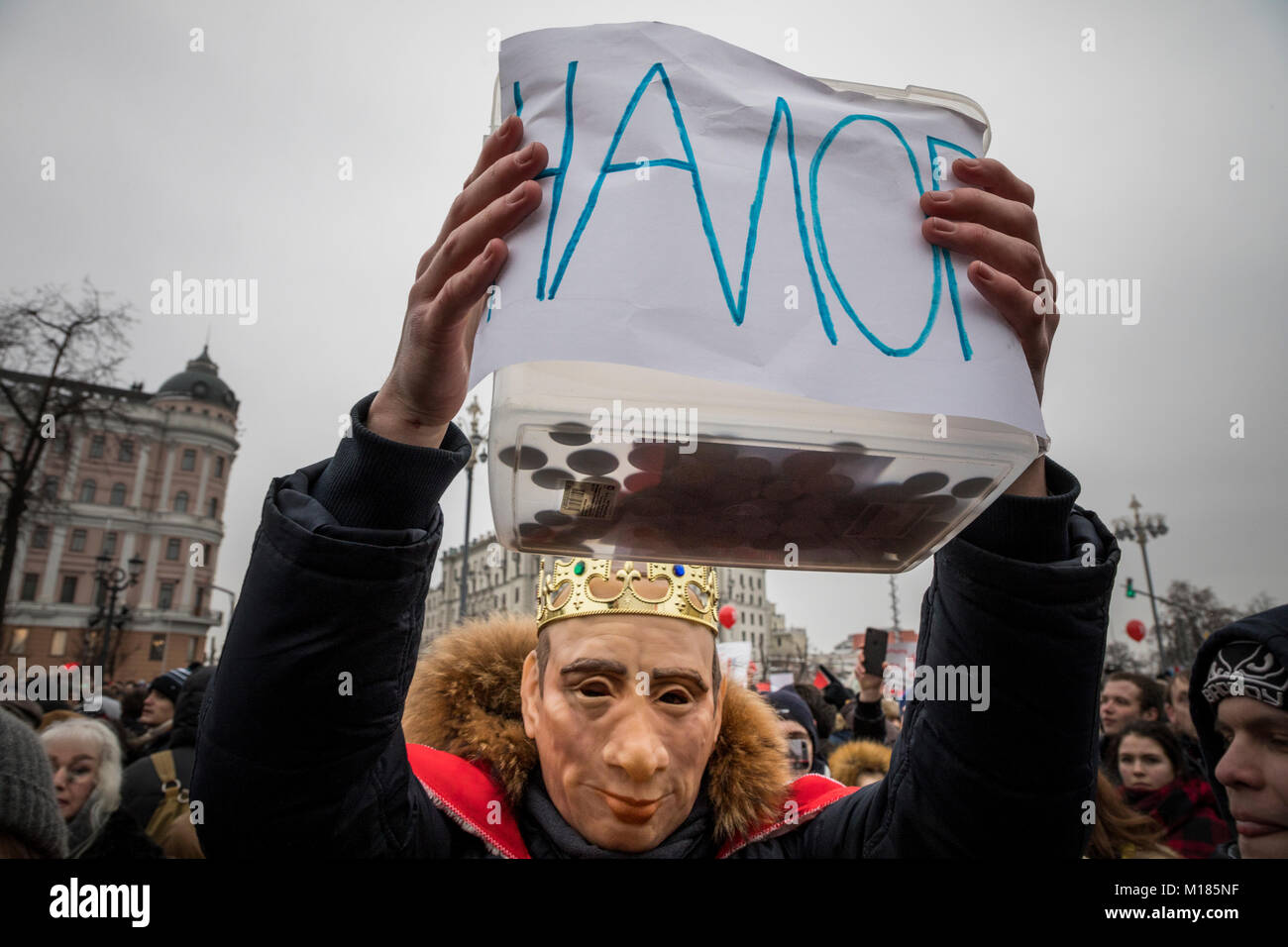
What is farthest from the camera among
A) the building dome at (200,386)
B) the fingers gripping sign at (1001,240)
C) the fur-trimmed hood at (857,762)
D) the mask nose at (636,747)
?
the building dome at (200,386)

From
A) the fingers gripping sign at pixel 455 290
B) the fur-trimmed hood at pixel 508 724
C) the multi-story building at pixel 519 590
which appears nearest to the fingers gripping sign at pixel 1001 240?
the fingers gripping sign at pixel 455 290

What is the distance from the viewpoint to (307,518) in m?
1.25

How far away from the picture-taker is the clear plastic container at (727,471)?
0.96m

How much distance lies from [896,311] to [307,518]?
3.10 feet

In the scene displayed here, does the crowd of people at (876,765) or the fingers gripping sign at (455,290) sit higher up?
the fingers gripping sign at (455,290)

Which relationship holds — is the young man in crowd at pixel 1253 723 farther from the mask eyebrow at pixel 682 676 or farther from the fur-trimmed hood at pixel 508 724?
the mask eyebrow at pixel 682 676

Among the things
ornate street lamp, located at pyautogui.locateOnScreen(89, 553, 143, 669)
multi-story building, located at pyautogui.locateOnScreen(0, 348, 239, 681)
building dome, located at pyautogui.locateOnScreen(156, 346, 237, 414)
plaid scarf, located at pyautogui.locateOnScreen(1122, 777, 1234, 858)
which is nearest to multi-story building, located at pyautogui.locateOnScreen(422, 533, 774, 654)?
multi-story building, located at pyautogui.locateOnScreen(0, 348, 239, 681)

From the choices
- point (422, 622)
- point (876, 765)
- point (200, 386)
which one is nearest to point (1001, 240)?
point (422, 622)

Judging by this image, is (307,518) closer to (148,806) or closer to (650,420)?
(650,420)

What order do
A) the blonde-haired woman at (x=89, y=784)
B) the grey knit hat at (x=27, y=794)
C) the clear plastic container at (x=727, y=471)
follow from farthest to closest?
1. the blonde-haired woman at (x=89, y=784)
2. the grey knit hat at (x=27, y=794)
3. the clear plastic container at (x=727, y=471)

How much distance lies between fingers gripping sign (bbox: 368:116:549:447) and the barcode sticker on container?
11.3 inches

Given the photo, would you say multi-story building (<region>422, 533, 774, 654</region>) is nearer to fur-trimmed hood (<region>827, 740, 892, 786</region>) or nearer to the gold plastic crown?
fur-trimmed hood (<region>827, 740, 892, 786</region>)

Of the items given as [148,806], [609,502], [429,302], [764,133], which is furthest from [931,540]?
[148,806]

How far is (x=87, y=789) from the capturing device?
12.1 ft
